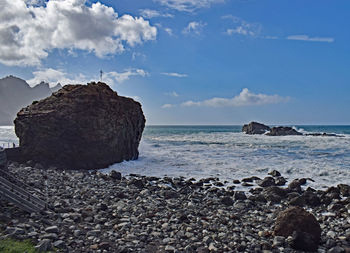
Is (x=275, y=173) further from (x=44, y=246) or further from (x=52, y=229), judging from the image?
(x=44, y=246)

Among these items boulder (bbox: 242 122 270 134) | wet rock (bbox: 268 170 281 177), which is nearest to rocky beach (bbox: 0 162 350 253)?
wet rock (bbox: 268 170 281 177)

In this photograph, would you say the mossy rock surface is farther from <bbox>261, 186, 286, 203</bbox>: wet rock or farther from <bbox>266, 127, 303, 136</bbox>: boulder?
<bbox>266, 127, 303, 136</bbox>: boulder

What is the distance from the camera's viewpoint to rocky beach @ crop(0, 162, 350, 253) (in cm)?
717

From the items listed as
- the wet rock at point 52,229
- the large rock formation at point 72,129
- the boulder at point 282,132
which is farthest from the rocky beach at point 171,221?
the boulder at point 282,132

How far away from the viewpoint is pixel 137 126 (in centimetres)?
2955

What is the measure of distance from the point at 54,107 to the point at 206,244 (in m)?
19.5

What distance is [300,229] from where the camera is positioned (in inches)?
314

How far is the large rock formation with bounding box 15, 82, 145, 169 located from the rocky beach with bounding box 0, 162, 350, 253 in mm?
8316

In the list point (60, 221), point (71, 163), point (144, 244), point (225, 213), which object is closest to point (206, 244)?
point (144, 244)

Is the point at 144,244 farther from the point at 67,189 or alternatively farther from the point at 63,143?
the point at 63,143

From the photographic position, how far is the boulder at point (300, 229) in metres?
7.49

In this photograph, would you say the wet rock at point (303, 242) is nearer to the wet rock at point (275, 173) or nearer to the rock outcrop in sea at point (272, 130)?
the wet rock at point (275, 173)

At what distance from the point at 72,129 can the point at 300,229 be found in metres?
19.2

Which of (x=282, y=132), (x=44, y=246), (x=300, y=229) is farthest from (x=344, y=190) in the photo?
(x=282, y=132)
